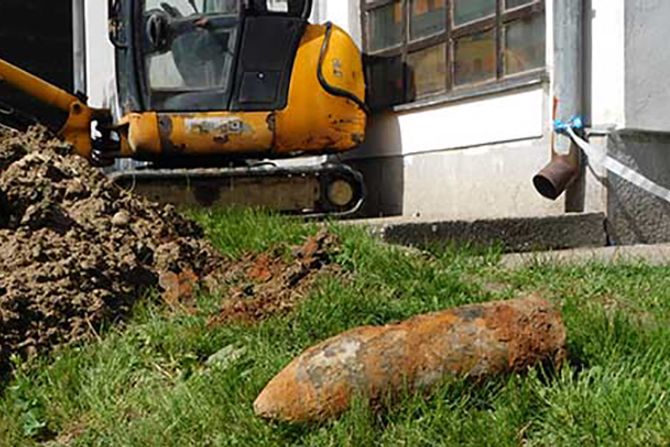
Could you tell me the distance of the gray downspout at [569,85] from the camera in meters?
7.09

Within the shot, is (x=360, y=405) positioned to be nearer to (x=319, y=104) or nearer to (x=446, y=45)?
(x=319, y=104)

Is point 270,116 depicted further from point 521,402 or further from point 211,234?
point 521,402

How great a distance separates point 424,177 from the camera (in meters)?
8.82

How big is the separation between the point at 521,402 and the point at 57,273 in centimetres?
213

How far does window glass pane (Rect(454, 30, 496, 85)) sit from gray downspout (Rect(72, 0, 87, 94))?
7.20m

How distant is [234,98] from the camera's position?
27.3 ft

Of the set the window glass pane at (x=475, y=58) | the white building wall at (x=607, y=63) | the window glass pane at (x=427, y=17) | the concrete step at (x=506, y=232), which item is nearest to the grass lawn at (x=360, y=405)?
the concrete step at (x=506, y=232)

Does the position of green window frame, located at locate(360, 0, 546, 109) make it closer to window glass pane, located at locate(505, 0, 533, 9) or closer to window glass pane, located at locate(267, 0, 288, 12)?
window glass pane, located at locate(505, 0, 533, 9)

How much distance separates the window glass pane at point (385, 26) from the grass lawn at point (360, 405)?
4970 mm

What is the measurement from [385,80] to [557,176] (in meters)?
3.08

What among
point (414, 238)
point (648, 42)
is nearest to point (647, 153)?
point (648, 42)

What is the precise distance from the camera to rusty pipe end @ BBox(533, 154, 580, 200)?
6953mm

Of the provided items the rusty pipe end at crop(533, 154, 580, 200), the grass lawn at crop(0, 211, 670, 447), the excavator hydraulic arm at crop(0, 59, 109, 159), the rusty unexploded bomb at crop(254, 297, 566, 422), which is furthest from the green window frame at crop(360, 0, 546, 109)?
the rusty unexploded bomb at crop(254, 297, 566, 422)

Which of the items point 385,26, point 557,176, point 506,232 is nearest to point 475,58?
point 385,26
